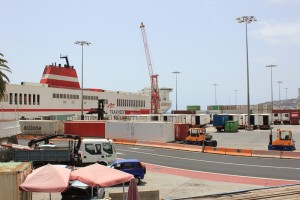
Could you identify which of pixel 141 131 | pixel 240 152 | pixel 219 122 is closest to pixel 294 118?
pixel 219 122

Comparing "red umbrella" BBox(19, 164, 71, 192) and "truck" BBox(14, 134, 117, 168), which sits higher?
"red umbrella" BBox(19, 164, 71, 192)

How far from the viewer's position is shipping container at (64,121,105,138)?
56688 millimetres

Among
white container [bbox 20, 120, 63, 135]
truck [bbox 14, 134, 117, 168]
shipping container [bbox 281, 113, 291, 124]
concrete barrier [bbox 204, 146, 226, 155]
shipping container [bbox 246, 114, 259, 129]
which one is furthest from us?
shipping container [bbox 281, 113, 291, 124]

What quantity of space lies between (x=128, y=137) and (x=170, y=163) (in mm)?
21030

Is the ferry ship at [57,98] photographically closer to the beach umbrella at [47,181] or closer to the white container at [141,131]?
the white container at [141,131]

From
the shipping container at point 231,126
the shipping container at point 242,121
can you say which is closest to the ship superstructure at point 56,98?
the shipping container at point 231,126

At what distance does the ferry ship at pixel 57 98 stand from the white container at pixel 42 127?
4613mm

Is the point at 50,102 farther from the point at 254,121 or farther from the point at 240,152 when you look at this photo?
the point at 240,152

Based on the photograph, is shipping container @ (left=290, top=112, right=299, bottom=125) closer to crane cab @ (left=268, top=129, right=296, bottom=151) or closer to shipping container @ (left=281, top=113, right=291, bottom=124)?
shipping container @ (left=281, top=113, right=291, bottom=124)

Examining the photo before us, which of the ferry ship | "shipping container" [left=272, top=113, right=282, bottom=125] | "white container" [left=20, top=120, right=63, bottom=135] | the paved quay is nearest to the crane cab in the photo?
the paved quay

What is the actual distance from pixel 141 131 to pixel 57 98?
35.6 metres

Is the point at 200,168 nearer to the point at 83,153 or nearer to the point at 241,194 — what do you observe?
the point at 83,153

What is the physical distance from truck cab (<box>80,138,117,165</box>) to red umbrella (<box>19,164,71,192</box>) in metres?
14.1

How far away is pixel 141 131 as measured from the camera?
2041 inches
